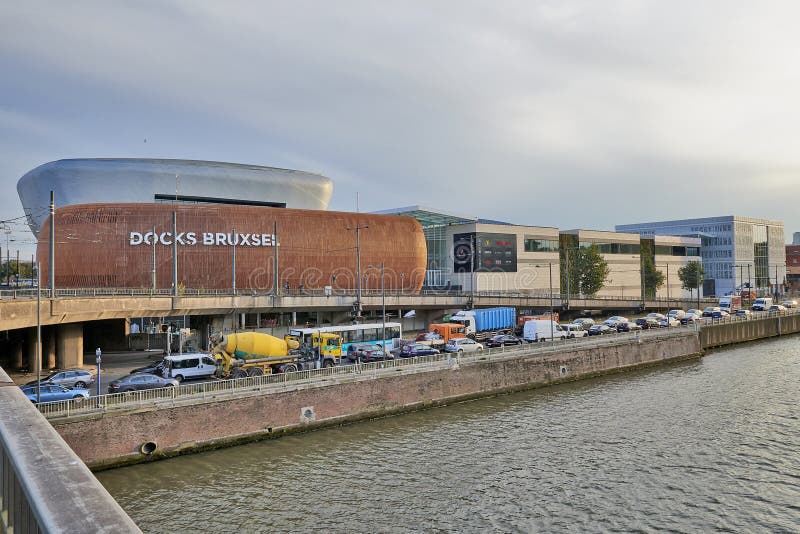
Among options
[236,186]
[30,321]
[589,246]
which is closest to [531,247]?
[589,246]

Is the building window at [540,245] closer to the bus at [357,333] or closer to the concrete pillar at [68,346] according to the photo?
the bus at [357,333]

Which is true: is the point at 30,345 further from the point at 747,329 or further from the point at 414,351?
the point at 747,329

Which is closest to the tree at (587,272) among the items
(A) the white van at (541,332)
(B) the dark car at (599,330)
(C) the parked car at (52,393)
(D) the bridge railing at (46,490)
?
(B) the dark car at (599,330)

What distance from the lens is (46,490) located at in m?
5.44

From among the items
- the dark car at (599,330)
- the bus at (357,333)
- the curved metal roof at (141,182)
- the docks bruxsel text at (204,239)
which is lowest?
the dark car at (599,330)

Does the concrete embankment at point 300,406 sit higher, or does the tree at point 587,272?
the tree at point 587,272

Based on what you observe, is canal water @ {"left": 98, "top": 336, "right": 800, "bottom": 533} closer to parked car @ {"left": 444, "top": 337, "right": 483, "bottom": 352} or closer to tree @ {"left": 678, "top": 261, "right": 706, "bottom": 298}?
parked car @ {"left": 444, "top": 337, "right": 483, "bottom": 352}

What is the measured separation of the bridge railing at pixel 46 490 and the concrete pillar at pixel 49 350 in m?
40.0

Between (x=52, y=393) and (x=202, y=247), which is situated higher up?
(x=202, y=247)

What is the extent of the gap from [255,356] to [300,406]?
6990 millimetres

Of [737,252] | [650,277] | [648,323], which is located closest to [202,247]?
[648,323]

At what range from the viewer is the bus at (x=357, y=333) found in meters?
39.9

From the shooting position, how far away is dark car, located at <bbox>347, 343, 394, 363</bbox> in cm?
3776

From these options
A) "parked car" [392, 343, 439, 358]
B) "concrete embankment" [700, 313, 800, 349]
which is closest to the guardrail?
"parked car" [392, 343, 439, 358]
